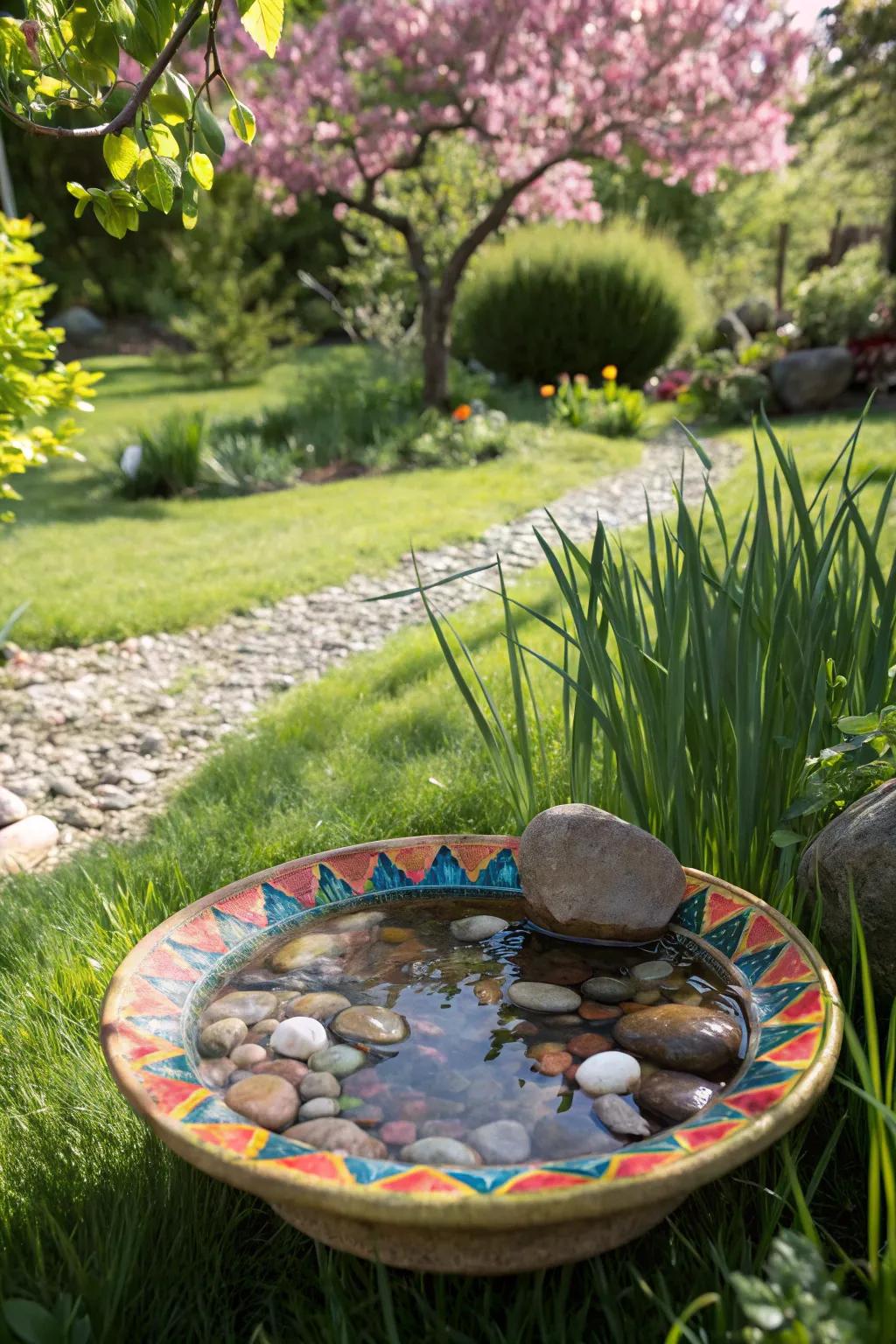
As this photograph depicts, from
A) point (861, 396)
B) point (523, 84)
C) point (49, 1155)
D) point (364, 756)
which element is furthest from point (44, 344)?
point (861, 396)

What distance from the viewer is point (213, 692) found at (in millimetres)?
3924

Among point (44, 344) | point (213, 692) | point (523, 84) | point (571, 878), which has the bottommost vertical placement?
point (213, 692)

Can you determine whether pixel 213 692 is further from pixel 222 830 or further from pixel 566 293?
pixel 566 293

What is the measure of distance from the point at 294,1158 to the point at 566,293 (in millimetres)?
11583

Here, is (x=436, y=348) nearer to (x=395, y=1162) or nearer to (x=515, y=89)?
(x=515, y=89)

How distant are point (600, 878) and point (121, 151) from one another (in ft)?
3.97

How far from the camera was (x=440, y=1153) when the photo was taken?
109 centimetres

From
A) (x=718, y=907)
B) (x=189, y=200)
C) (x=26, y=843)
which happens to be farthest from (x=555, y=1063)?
(x=26, y=843)

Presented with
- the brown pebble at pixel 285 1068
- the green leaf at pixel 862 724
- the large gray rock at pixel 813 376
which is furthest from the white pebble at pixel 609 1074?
the large gray rock at pixel 813 376

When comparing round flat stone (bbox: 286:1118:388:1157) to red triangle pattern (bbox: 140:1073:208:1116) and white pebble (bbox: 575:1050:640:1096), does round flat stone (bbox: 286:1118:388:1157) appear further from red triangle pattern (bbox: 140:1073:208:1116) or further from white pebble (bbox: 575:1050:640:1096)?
white pebble (bbox: 575:1050:640:1096)

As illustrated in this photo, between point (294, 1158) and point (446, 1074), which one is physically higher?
point (294, 1158)

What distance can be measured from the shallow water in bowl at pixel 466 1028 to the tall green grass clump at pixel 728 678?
1.15 feet

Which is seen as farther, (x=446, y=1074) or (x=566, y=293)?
(x=566, y=293)

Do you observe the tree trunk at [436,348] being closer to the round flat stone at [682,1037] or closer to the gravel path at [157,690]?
the gravel path at [157,690]
